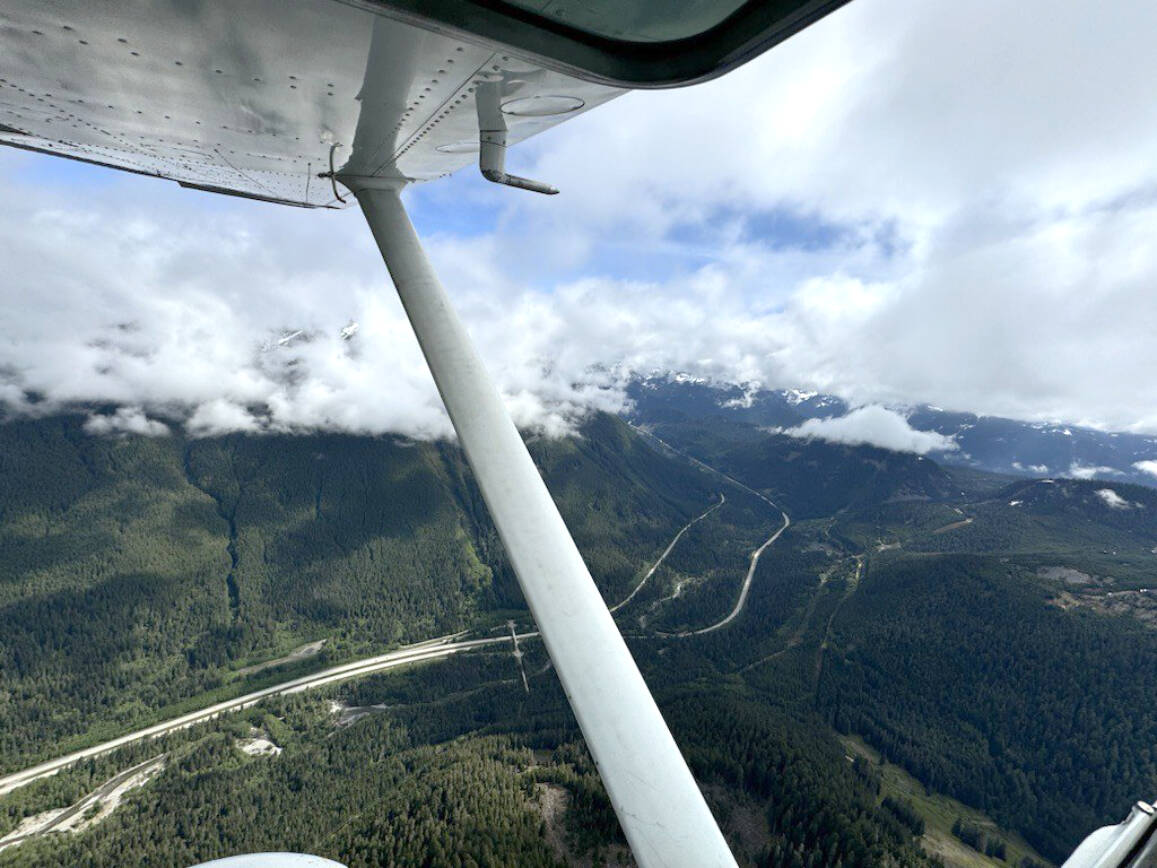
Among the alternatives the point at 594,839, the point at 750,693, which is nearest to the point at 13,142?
the point at 594,839

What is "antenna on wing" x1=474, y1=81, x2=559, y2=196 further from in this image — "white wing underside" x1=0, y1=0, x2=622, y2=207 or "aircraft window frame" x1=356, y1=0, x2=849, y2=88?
"aircraft window frame" x1=356, y1=0, x2=849, y2=88

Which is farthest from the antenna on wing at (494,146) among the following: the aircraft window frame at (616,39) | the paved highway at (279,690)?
the paved highway at (279,690)

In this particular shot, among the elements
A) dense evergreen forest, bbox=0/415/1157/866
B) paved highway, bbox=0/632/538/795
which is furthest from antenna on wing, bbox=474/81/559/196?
paved highway, bbox=0/632/538/795

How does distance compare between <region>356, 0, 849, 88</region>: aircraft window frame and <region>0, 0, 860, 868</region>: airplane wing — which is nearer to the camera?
<region>356, 0, 849, 88</region>: aircraft window frame

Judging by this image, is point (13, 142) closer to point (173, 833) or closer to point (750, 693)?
point (173, 833)

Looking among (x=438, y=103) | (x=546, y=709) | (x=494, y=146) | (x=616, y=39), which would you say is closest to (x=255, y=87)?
(x=438, y=103)
